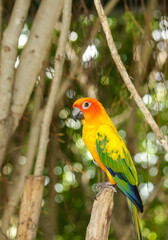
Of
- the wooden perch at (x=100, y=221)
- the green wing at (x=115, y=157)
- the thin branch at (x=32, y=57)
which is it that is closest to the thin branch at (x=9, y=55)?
the thin branch at (x=32, y=57)

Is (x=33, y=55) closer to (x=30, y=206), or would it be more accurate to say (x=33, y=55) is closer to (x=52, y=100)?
(x=52, y=100)

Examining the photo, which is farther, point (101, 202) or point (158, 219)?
point (158, 219)

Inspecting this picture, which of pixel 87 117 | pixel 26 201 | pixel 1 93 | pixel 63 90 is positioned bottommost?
pixel 26 201

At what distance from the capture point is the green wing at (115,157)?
1.49 m

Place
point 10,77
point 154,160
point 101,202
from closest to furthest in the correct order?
1. point 101,202
2. point 10,77
3. point 154,160

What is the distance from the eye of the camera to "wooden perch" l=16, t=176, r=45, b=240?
141cm

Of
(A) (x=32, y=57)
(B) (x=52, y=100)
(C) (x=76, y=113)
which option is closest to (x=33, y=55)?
(A) (x=32, y=57)

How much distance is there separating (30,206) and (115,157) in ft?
1.28

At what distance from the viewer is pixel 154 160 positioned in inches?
159

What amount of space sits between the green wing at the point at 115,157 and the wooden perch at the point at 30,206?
27cm

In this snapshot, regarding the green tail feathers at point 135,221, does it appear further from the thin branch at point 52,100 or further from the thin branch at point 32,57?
the thin branch at point 32,57

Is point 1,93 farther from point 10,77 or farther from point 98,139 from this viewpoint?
point 98,139

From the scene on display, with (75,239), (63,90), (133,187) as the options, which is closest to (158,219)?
(75,239)

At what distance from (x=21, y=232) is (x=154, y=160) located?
279 cm
